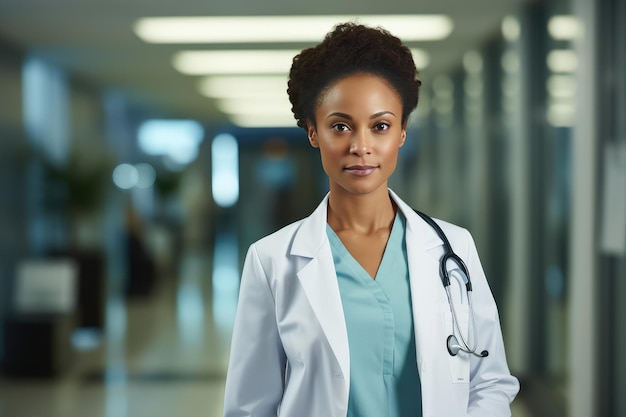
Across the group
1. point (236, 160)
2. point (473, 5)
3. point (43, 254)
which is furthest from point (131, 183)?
point (473, 5)

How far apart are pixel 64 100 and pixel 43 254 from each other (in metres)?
1.70

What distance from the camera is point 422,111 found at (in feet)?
26.0

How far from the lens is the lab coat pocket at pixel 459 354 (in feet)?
4.11

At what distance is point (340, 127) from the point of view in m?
1.23

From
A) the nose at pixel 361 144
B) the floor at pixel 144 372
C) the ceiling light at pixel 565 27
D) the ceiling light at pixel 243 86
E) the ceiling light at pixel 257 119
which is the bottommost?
the floor at pixel 144 372

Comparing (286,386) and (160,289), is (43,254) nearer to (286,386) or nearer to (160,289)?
(160,289)

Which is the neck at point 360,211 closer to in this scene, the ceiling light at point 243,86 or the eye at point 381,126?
the eye at point 381,126

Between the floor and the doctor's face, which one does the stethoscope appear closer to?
the doctor's face

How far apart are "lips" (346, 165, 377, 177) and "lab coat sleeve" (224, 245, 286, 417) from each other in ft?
0.78

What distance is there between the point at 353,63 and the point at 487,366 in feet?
2.03

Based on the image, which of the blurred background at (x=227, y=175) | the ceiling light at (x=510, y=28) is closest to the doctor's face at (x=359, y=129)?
the blurred background at (x=227, y=175)

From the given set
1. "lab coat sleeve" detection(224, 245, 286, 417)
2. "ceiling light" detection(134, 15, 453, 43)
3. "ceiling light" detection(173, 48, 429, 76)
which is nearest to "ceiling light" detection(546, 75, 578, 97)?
"ceiling light" detection(134, 15, 453, 43)

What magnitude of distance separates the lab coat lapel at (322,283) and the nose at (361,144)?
190 millimetres

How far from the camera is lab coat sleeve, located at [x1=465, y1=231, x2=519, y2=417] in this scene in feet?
4.25
